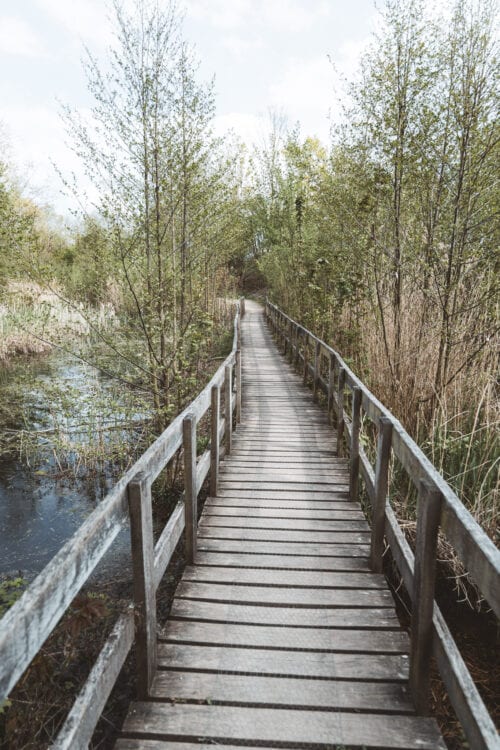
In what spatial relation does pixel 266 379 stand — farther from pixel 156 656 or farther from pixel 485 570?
pixel 485 570

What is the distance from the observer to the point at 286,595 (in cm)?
294

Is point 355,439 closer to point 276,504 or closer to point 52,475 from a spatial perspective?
point 276,504

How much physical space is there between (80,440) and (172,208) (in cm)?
429

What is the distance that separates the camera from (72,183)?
5465mm

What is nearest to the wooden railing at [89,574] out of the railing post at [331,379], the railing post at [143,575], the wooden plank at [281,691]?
the railing post at [143,575]

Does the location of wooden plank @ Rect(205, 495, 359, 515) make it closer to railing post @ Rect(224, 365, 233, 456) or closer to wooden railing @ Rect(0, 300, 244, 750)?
wooden railing @ Rect(0, 300, 244, 750)

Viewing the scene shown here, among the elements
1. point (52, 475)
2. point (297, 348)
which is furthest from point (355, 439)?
point (297, 348)

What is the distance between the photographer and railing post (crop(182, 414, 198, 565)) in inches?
123

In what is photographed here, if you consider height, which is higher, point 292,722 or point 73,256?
point 73,256

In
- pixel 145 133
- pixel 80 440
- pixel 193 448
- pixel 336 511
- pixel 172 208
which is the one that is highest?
pixel 145 133

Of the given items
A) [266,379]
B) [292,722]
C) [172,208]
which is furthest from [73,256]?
[292,722]

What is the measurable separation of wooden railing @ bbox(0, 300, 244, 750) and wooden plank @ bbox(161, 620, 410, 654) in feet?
1.18

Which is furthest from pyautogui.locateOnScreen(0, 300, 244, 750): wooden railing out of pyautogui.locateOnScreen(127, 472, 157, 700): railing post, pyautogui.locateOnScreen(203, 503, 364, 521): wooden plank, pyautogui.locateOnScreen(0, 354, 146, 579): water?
pyautogui.locateOnScreen(0, 354, 146, 579): water

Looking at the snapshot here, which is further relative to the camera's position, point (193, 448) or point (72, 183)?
point (72, 183)
